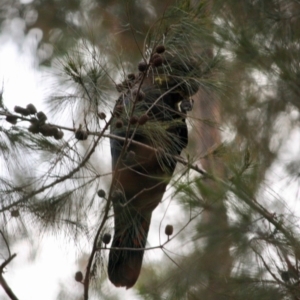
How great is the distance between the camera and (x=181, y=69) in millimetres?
2789

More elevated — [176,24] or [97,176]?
[176,24]

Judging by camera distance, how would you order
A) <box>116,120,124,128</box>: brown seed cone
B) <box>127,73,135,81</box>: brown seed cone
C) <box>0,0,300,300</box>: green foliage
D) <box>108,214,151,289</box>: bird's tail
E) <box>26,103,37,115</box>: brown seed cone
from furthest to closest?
<box>108,214,151,289</box>: bird's tail, <box>127,73,135,81</box>: brown seed cone, <box>116,120,124,128</box>: brown seed cone, <box>26,103,37,115</box>: brown seed cone, <box>0,0,300,300</box>: green foliage

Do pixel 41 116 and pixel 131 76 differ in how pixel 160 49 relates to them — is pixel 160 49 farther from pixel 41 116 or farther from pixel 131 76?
pixel 41 116

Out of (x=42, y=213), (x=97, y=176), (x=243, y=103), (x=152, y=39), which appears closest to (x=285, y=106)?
(x=243, y=103)

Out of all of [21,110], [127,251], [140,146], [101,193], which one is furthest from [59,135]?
[127,251]

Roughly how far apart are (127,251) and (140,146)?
52 centimetres

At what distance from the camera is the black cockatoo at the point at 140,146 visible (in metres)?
2.64

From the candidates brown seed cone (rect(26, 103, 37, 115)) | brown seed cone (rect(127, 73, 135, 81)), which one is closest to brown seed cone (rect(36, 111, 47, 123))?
brown seed cone (rect(26, 103, 37, 115))

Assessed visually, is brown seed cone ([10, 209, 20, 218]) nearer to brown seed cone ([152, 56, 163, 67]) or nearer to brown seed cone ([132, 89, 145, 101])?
brown seed cone ([132, 89, 145, 101])

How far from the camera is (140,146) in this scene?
3.00 metres

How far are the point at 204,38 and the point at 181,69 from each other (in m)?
0.15

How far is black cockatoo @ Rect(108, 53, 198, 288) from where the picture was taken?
104 inches

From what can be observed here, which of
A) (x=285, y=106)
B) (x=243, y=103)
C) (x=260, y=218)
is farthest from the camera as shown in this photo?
(x=243, y=103)

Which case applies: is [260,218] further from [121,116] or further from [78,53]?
[78,53]
